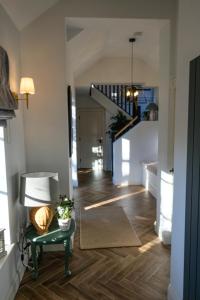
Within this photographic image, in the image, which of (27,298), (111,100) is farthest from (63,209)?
(111,100)

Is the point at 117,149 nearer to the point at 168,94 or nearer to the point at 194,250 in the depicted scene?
the point at 168,94

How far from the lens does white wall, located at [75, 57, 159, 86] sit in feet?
20.5

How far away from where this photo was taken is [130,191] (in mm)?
5555

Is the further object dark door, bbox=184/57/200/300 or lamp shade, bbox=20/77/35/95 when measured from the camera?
lamp shade, bbox=20/77/35/95

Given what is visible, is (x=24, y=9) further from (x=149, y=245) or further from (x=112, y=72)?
(x=112, y=72)

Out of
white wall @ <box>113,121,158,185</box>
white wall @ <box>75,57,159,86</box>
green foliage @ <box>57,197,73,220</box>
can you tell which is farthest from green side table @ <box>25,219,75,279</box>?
white wall @ <box>75,57,159,86</box>

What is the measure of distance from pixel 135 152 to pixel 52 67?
150 inches

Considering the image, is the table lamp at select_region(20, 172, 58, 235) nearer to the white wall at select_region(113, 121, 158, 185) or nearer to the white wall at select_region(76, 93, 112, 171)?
the white wall at select_region(113, 121, 158, 185)

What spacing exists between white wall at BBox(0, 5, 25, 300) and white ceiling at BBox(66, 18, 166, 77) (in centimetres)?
79

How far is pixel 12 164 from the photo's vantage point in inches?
90.0

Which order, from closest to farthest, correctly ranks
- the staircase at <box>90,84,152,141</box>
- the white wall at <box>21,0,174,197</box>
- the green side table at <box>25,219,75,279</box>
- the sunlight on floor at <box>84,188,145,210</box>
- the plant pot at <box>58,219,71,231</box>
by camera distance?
the green side table at <box>25,219,75,279</box>, the plant pot at <box>58,219,71,231</box>, the white wall at <box>21,0,174,197</box>, the sunlight on floor at <box>84,188,145,210</box>, the staircase at <box>90,84,152,141</box>

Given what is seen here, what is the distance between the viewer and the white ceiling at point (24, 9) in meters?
2.18

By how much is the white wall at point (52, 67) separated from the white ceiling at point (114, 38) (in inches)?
4.1

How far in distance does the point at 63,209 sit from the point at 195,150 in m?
1.53
